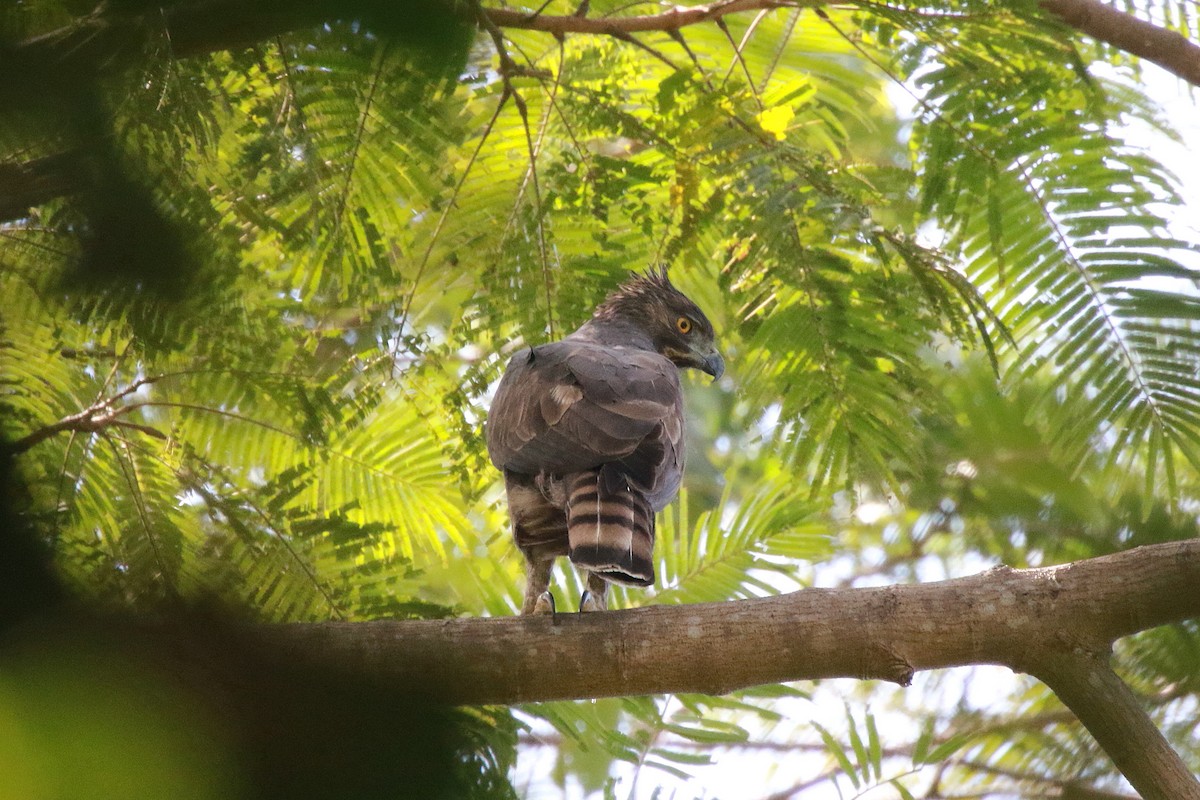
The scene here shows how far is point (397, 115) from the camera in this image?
268 cm

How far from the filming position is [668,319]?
16.3 ft

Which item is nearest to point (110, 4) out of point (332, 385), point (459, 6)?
point (459, 6)

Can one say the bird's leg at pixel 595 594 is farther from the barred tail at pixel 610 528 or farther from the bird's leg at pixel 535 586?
the barred tail at pixel 610 528

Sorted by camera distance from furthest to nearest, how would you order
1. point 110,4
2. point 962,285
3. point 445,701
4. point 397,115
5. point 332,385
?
1. point 332,385
2. point 962,285
3. point 397,115
4. point 445,701
5. point 110,4

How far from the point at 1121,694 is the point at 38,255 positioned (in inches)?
103

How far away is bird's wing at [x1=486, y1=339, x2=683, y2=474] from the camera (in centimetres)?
345

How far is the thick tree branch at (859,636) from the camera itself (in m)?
2.78

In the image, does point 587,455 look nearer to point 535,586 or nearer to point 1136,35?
point 535,586

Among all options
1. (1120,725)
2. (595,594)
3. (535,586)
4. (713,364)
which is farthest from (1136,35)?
(535,586)

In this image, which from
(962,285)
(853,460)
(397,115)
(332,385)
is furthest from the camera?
(853,460)

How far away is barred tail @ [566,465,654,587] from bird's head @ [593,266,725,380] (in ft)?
5.23

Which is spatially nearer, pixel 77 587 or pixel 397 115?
pixel 77 587

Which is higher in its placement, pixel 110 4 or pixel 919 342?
pixel 919 342

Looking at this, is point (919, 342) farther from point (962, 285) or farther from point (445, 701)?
point (445, 701)
